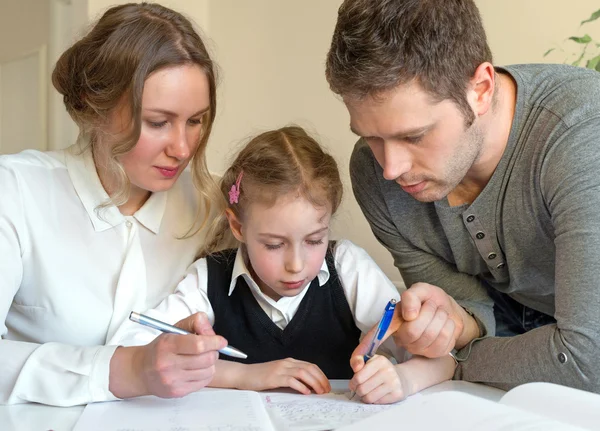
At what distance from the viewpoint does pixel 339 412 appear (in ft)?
3.59

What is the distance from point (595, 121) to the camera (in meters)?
1.20

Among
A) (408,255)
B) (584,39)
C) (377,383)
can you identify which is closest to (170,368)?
(377,383)

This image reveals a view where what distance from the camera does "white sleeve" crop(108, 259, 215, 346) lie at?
1.34 metres

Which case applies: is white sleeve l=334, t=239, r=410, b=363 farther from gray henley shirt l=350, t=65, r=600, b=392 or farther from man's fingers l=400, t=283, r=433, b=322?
man's fingers l=400, t=283, r=433, b=322

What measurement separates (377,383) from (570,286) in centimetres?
33

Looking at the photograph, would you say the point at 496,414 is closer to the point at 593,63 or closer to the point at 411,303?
the point at 411,303

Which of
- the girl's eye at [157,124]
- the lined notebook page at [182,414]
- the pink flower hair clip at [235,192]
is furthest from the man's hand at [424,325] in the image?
the girl's eye at [157,124]

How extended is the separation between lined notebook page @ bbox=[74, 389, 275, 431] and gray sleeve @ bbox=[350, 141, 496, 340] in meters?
0.51

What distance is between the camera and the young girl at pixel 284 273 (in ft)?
4.62

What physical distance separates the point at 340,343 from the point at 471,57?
64cm

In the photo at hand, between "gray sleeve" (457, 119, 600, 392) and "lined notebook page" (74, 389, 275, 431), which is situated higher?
"gray sleeve" (457, 119, 600, 392)

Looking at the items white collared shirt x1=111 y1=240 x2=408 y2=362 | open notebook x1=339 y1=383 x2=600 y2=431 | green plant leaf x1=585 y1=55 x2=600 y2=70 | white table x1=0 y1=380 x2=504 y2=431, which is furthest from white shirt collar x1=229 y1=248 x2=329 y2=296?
green plant leaf x1=585 y1=55 x2=600 y2=70

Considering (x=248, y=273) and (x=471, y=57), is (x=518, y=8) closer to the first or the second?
(x=471, y=57)

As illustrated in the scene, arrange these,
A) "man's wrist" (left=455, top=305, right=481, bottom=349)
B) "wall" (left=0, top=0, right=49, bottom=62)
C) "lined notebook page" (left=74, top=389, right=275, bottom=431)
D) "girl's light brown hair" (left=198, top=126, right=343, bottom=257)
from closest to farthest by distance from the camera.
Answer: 1. "lined notebook page" (left=74, top=389, right=275, bottom=431)
2. "man's wrist" (left=455, top=305, right=481, bottom=349)
3. "girl's light brown hair" (left=198, top=126, right=343, bottom=257)
4. "wall" (left=0, top=0, right=49, bottom=62)
